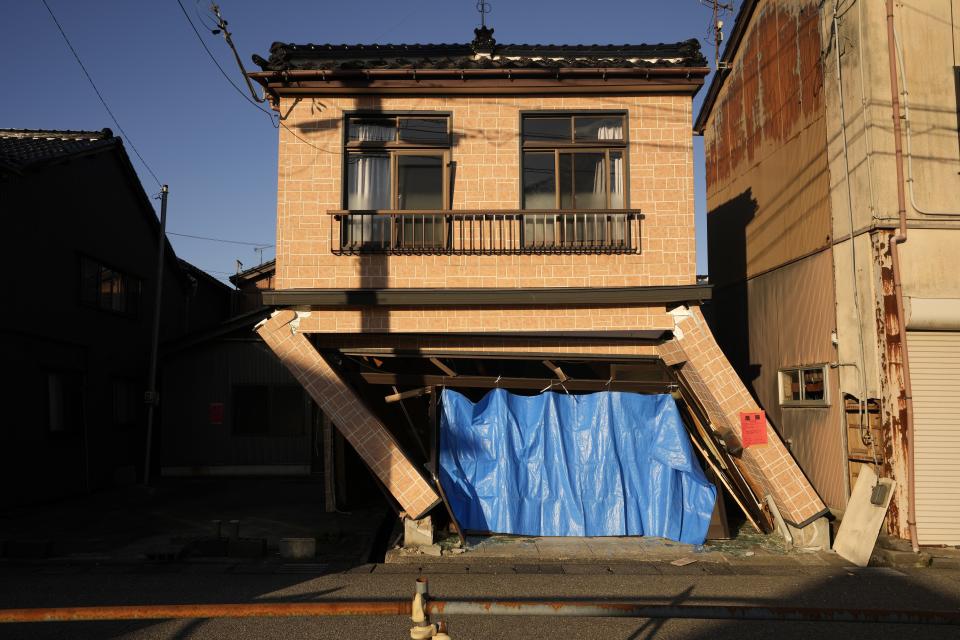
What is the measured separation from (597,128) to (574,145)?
1.52 ft

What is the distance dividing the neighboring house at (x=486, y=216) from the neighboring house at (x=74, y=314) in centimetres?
590

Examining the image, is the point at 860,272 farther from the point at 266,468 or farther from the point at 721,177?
the point at 266,468

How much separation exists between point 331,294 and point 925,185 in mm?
8137

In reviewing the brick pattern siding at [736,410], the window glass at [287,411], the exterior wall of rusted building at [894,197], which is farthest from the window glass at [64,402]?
the exterior wall of rusted building at [894,197]

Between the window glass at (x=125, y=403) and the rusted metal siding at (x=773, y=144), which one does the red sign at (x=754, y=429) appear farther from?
the window glass at (x=125, y=403)

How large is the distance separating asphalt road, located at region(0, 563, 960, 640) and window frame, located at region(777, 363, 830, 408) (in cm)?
272

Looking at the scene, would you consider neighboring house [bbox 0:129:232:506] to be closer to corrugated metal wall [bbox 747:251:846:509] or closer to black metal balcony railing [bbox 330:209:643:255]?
black metal balcony railing [bbox 330:209:643:255]

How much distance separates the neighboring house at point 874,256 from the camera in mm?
9547

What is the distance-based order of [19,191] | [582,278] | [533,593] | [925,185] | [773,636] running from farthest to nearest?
[19,191], [582,278], [925,185], [533,593], [773,636]

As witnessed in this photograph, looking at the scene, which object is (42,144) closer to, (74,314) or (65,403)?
(74,314)

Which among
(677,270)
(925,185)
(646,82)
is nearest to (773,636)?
(677,270)

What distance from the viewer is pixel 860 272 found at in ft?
32.8

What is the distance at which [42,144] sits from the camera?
1589 centimetres

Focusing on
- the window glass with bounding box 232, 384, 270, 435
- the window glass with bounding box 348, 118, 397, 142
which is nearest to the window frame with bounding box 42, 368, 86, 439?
the window glass with bounding box 232, 384, 270, 435
